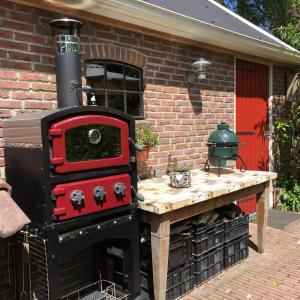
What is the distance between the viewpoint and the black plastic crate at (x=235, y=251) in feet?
14.1

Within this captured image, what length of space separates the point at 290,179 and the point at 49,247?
5.88 metres

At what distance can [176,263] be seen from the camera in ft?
11.9

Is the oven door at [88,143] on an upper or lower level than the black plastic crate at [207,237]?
upper

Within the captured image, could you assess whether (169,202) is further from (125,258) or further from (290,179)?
(290,179)

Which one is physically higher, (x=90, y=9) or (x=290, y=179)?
(x=90, y=9)

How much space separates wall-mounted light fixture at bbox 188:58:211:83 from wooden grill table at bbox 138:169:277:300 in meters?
1.33

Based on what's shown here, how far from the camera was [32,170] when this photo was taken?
264 centimetres

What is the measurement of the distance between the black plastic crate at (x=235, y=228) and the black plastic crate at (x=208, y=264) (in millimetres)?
176

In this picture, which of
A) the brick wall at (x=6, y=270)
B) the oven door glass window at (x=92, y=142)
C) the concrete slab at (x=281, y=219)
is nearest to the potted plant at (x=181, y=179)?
the oven door glass window at (x=92, y=142)

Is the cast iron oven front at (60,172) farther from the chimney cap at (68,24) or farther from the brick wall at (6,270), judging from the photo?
the chimney cap at (68,24)

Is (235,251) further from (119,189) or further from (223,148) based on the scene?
(119,189)

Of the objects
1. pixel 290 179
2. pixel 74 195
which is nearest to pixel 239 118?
pixel 290 179

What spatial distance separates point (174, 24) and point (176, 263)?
2.64m

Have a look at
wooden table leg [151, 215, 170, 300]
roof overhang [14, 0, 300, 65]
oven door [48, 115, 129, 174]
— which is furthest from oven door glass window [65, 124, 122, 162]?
roof overhang [14, 0, 300, 65]
